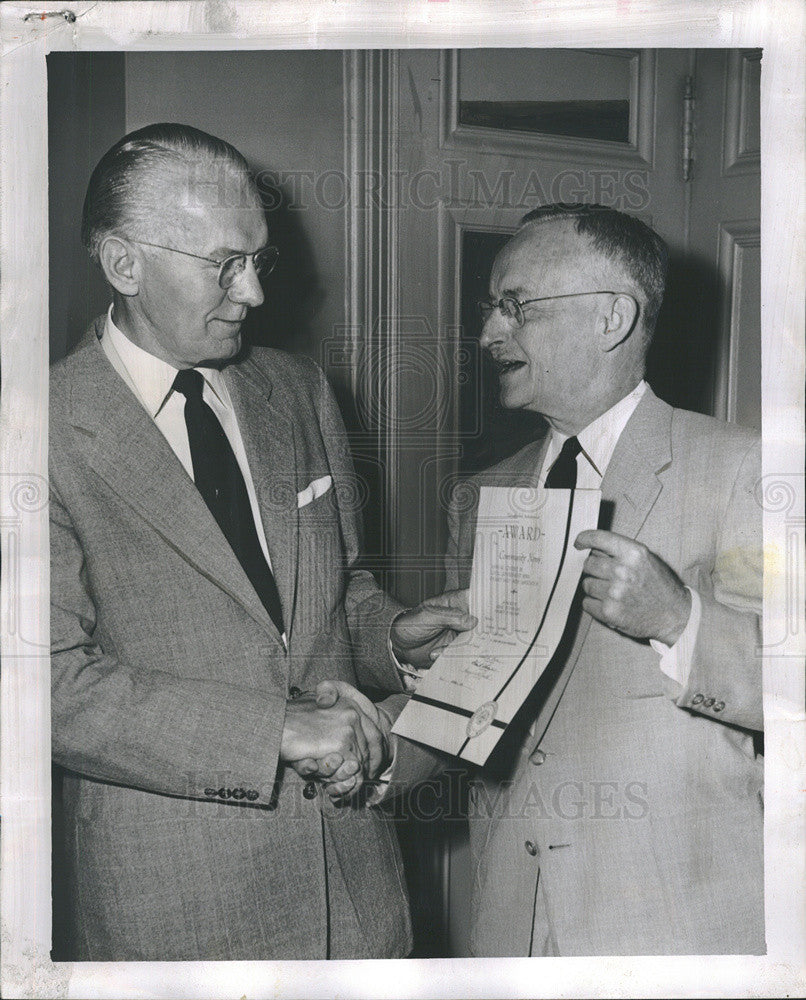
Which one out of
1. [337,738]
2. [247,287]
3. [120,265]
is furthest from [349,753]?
[120,265]

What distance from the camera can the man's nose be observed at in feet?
5.97

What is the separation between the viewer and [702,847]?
1860 millimetres

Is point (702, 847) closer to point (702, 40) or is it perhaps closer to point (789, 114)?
point (789, 114)

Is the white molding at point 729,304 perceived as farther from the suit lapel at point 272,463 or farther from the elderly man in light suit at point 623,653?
the suit lapel at point 272,463

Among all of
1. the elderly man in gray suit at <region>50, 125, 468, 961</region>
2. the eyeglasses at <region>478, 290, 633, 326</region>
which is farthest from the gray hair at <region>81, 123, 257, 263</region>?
the eyeglasses at <region>478, 290, 633, 326</region>

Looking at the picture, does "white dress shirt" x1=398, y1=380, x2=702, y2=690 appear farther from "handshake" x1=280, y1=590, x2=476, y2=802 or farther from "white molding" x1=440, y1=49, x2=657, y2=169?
"white molding" x1=440, y1=49, x2=657, y2=169

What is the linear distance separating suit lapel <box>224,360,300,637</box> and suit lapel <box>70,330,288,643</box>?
0.07m

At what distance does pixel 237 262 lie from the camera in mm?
1815

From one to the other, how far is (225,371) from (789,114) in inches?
45.8

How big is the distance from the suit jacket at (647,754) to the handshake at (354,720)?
2.7 inches

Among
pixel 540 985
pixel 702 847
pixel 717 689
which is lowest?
pixel 540 985

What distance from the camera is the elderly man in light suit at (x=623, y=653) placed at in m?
1.83

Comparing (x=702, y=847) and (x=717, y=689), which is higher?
(x=717, y=689)

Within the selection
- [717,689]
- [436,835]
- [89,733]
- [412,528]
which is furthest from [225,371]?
[717,689]
